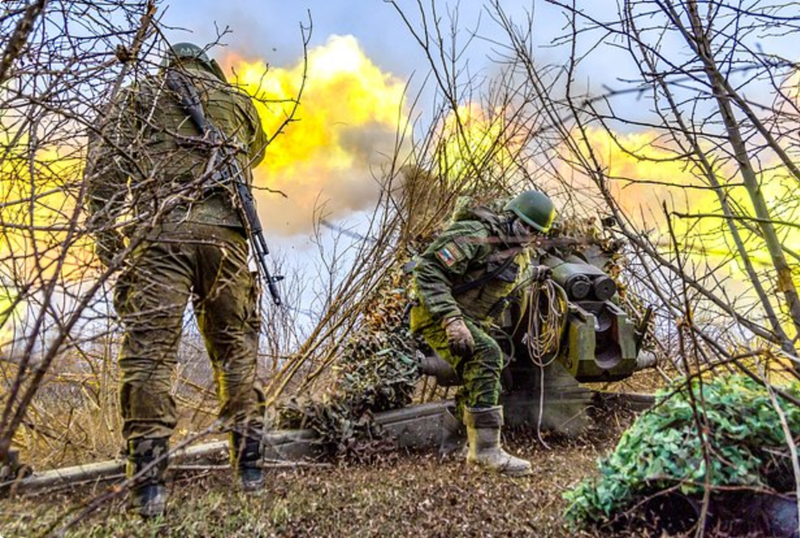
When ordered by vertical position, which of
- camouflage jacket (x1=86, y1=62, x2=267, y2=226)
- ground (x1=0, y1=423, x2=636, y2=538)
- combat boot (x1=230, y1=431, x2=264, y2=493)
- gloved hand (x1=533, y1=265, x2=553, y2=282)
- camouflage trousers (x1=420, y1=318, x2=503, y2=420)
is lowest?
ground (x1=0, y1=423, x2=636, y2=538)

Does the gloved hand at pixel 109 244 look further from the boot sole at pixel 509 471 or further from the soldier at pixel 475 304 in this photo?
the boot sole at pixel 509 471

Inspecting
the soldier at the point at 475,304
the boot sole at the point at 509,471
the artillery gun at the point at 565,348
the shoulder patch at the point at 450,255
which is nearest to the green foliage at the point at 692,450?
the boot sole at the point at 509,471

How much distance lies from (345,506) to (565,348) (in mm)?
2539

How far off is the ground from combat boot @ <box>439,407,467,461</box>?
0.67 metres

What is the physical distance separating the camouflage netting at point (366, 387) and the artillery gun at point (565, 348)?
259 mm

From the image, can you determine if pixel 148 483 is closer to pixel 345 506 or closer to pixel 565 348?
pixel 345 506

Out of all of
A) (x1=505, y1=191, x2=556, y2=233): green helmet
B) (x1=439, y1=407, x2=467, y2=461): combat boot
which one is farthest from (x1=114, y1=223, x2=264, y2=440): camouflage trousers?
(x1=505, y1=191, x2=556, y2=233): green helmet

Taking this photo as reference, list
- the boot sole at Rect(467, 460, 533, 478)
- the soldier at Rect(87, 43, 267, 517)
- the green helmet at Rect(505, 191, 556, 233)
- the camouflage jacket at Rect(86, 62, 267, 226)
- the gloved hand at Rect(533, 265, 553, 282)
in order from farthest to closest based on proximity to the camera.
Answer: the gloved hand at Rect(533, 265, 553, 282) < the green helmet at Rect(505, 191, 556, 233) < the boot sole at Rect(467, 460, 533, 478) < the soldier at Rect(87, 43, 267, 517) < the camouflage jacket at Rect(86, 62, 267, 226)

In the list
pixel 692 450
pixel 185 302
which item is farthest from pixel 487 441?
pixel 185 302

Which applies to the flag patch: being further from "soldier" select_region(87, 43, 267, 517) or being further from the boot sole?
"soldier" select_region(87, 43, 267, 517)

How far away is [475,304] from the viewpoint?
14.8 ft

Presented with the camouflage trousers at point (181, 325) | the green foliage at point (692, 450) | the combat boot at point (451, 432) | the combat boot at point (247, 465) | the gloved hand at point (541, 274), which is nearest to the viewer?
the green foliage at point (692, 450)

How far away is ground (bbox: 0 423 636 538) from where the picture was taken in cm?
239

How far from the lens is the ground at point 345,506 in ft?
7.86
